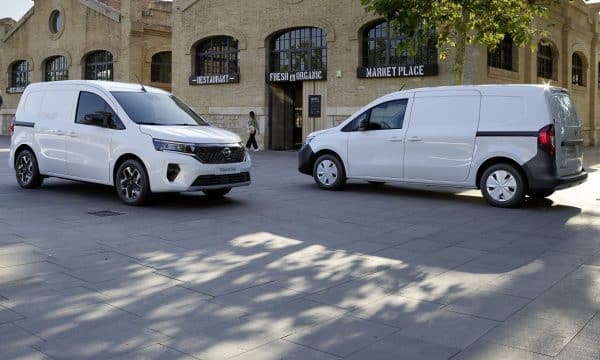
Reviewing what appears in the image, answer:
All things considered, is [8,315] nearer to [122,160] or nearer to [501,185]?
[122,160]

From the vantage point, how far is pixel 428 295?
16.8 ft

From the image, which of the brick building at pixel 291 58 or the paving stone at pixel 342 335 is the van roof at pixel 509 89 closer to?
the paving stone at pixel 342 335

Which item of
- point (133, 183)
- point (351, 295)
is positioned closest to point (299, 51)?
point (133, 183)

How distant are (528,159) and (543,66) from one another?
67.8 feet

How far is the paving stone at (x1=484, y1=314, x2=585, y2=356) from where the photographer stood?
3.95 meters

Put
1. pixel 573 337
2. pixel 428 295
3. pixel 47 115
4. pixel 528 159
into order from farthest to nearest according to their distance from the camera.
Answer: pixel 47 115 → pixel 528 159 → pixel 428 295 → pixel 573 337

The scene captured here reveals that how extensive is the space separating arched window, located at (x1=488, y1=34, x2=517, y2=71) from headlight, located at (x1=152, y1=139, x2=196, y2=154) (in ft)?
52.4

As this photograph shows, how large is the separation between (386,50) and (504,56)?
4699 mm

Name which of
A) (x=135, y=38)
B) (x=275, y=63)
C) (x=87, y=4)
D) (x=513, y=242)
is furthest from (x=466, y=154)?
(x=87, y=4)

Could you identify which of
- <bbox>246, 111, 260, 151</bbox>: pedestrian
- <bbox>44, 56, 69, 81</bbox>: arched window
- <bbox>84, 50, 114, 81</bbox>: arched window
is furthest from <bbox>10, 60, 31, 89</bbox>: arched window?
<bbox>246, 111, 260, 151</bbox>: pedestrian

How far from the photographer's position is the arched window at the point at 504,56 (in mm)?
23125

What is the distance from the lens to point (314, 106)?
25016mm

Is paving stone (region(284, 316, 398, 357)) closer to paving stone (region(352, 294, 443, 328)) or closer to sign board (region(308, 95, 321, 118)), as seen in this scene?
paving stone (region(352, 294, 443, 328))

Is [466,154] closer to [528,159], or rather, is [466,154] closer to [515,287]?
[528,159]
